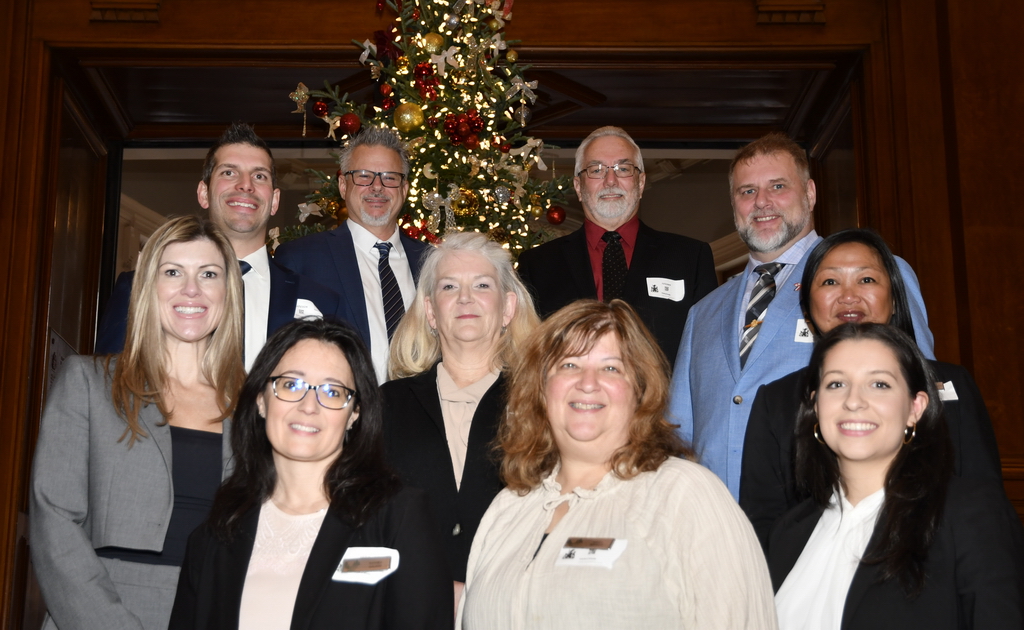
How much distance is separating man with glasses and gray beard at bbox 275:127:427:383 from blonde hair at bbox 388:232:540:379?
617 mm

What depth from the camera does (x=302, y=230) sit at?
627 cm

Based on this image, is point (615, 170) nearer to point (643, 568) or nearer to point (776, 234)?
point (776, 234)

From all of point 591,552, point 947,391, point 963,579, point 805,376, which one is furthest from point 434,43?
point 963,579

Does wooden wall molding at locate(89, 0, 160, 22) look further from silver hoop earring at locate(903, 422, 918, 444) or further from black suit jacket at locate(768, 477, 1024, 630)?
black suit jacket at locate(768, 477, 1024, 630)

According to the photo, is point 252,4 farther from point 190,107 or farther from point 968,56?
point 968,56

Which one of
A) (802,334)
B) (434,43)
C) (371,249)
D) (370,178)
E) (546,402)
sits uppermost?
(434,43)

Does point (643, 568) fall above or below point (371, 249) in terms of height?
below

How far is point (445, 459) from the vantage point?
313 cm

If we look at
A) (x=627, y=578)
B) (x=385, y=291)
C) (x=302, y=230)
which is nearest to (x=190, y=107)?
(x=302, y=230)

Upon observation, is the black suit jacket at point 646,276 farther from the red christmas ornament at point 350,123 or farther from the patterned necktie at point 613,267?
the red christmas ornament at point 350,123

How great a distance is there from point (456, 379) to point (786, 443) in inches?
42.4

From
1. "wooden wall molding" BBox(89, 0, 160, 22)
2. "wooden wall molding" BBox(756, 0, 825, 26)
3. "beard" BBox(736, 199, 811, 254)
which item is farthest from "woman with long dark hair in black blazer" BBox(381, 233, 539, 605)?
"wooden wall molding" BBox(89, 0, 160, 22)

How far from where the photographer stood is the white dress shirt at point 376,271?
4374 mm

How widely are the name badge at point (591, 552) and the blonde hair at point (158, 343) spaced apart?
1094 mm
